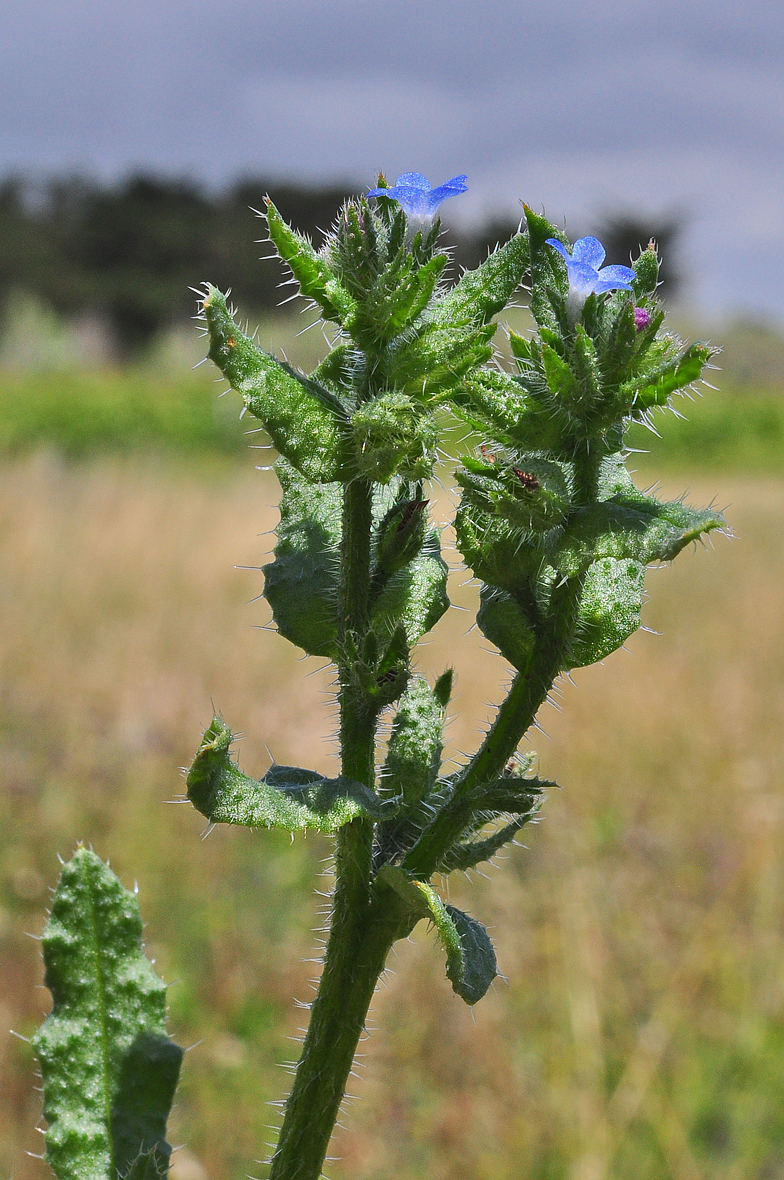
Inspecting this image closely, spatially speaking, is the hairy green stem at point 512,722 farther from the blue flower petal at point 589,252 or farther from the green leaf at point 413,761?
the blue flower petal at point 589,252

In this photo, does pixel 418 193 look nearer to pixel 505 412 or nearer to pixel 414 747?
pixel 505 412

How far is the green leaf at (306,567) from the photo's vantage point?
5.34ft

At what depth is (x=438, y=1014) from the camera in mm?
6785

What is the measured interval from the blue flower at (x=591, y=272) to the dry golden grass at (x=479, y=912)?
159 cm

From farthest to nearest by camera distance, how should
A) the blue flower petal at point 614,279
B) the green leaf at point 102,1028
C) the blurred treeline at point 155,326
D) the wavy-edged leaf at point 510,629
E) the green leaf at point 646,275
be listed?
the blurred treeline at point 155,326 < the green leaf at point 102,1028 < the wavy-edged leaf at point 510,629 < the green leaf at point 646,275 < the blue flower petal at point 614,279

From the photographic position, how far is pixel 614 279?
1.31 m

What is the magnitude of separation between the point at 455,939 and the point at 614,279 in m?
0.85

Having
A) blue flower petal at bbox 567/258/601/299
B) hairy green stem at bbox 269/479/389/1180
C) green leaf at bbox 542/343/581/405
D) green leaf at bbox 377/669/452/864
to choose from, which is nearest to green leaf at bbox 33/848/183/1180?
hairy green stem at bbox 269/479/389/1180

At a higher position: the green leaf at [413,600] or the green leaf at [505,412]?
the green leaf at [505,412]

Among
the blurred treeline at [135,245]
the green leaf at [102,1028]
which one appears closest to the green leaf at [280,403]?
the green leaf at [102,1028]

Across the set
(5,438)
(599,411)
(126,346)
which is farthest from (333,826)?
(126,346)

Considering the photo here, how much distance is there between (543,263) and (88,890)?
1259mm

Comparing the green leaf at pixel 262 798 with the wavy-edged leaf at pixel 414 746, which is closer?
the green leaf at pixel 262 798

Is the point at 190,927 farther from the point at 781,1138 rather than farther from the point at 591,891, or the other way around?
the point at 781,1138
